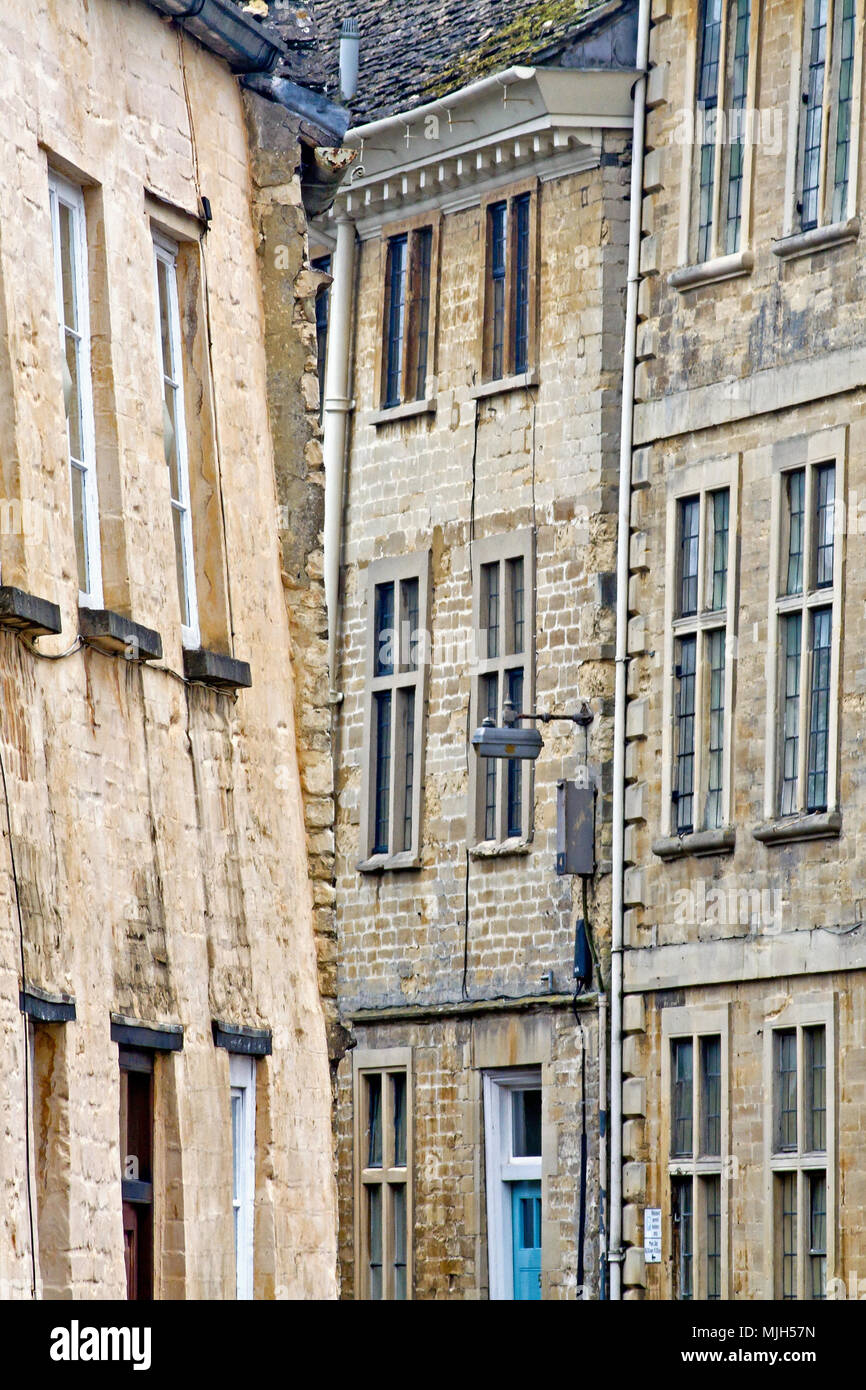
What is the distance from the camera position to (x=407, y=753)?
26.7 meters

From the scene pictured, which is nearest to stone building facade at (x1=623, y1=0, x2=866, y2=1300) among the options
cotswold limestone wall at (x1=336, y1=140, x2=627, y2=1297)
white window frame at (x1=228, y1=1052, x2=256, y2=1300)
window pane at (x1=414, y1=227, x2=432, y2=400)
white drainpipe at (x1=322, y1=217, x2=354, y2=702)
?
cotswold limestone wall at (x1=336, y1=140, x2=627, y2=1297)

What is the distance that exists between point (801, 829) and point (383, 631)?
218 inches

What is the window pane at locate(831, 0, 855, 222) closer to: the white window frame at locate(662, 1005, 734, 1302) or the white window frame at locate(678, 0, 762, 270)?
the white window frame at locate(678, 0, 762, 270)

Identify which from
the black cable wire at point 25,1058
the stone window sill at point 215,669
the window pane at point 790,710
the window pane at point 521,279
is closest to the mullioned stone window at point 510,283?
the window pane at point 521,279

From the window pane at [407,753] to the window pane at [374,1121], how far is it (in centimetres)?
200

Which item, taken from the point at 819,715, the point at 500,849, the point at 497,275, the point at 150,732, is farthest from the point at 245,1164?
the point at 497,275

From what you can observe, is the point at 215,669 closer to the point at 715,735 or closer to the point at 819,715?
the point at 819,715

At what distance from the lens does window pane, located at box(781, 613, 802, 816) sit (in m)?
23.0

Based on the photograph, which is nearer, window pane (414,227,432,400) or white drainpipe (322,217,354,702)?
window pane (414,227,432,400)

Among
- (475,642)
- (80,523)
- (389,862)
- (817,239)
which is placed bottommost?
(389,862)

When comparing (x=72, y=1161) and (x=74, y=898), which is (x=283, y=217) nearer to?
(x=74, y=898)

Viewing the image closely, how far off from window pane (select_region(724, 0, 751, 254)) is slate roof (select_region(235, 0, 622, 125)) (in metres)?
1.36

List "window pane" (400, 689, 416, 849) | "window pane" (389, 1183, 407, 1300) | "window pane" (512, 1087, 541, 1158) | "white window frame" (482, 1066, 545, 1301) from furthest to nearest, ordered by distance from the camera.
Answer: "window pane" (400, 689, 416, 849) < "window pane" (389, 1183, 407, 1300) < "window pane" (512, 1087, 541, 1158) < "white window frame" (482, 1066, 545, 1301)
